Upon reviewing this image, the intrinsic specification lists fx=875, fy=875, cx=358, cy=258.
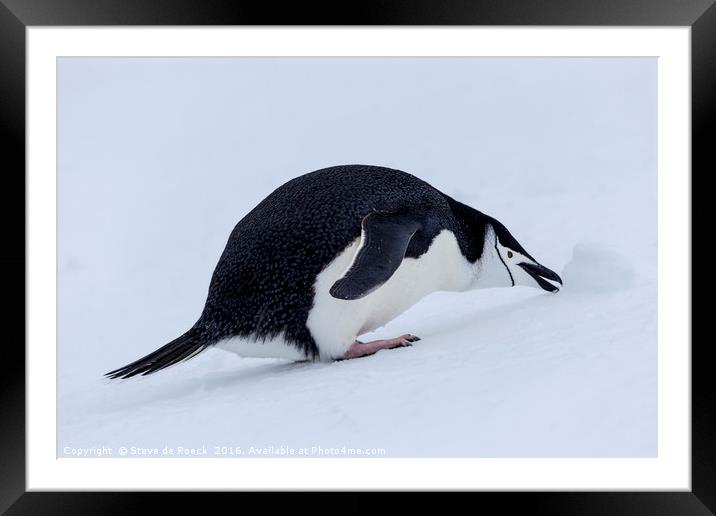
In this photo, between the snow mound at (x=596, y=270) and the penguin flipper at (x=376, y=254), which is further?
the snow mound at (x=596, y=270)

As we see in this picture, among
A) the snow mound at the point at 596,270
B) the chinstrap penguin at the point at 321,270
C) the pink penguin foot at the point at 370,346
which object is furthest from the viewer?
the snow mound at the point at 596,270

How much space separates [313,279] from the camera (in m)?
2.97

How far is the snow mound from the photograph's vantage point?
3.35 metres

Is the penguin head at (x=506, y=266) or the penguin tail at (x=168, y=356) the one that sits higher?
the penguin head at (x=506, y=266)

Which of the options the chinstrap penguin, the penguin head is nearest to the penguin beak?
the penguin head

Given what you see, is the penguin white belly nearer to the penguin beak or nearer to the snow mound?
the penguin beak

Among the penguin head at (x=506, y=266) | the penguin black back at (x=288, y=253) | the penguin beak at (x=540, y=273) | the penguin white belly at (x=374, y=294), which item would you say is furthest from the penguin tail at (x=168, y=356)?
the penguin beak at (x=540, y=273)

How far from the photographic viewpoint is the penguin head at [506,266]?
3.58 meters

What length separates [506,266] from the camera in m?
3.61

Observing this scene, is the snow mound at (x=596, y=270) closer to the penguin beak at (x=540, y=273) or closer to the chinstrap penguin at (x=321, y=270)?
the penguin beak at (x=540, y=273)

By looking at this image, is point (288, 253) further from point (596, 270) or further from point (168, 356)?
point (596, 270)
